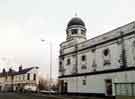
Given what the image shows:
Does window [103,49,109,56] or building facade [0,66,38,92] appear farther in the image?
building facade [0,66,38,92]

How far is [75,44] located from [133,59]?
16851 millimetres

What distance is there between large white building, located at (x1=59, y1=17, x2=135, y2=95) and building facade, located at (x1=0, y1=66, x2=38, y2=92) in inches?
1104

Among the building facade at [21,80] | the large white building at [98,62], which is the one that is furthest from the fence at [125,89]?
the building facade at [21,80]

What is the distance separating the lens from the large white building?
3400cm

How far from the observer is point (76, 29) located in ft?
168

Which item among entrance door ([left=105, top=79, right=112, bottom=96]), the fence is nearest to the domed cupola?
entrance door ([left=105, top=79, right=112, bottom=96])

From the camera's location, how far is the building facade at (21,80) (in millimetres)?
79637

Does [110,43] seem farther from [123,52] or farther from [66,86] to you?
→ [66,86]

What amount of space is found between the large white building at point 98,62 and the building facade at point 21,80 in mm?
28029

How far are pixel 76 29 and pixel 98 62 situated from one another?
43.8ft

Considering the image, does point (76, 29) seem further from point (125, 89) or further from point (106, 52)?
point (125, 89)

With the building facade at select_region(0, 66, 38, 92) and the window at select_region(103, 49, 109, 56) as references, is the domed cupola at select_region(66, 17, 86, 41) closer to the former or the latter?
the window at select_region(103, 49, 109, 56)

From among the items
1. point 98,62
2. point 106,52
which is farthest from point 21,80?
point 106,52

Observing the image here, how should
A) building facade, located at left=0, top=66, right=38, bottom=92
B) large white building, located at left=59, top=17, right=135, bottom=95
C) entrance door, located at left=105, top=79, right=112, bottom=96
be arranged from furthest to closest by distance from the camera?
building facade, located at left=0, top=66, right=38, bottom=92 < entrance door, located at left=105, top=79, right=112, bottom=96 < large white building, located at left=59, top=17, right=135, bottom=95
